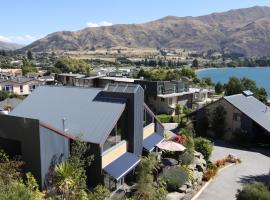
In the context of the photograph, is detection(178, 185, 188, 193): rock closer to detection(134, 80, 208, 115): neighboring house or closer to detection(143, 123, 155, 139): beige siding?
detection(143, 123, 155, 139): beige siding

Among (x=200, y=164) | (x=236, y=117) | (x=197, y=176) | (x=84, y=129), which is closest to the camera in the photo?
(x=84, y=129)

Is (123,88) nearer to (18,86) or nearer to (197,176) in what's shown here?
(197,176)

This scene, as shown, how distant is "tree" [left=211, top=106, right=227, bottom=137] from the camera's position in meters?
41.3

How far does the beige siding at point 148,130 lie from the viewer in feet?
95.0

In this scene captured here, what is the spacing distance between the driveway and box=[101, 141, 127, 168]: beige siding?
6323 millimetres

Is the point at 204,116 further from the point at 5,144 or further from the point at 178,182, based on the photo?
the point at 5,144

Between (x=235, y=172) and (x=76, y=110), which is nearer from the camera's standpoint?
(x=76, y=110)

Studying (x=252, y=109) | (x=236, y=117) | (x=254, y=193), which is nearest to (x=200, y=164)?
(x=254, y=193)

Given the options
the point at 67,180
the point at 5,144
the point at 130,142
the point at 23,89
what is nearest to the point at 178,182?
the point at 130,142

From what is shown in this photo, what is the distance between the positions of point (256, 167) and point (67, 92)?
18.3 meters

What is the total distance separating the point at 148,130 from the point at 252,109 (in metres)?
17.4

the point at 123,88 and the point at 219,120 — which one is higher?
the point at 123,88

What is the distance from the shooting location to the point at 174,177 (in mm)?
Answer: 23859

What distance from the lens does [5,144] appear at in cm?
2144
